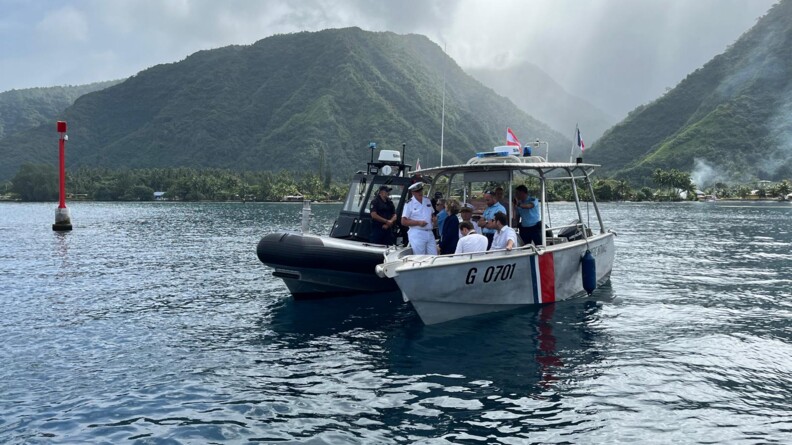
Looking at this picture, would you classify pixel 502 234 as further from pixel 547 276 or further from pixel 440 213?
pixel 440 213

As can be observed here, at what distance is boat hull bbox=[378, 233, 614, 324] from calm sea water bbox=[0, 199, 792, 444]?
41 cm

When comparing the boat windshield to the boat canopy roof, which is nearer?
the boat canopy roof

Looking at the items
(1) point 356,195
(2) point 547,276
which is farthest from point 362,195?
(2) point 547,276

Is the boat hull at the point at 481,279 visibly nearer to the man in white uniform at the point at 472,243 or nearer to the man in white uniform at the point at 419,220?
the man in white uniform at the point at 472,243

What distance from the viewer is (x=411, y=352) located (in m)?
10.6

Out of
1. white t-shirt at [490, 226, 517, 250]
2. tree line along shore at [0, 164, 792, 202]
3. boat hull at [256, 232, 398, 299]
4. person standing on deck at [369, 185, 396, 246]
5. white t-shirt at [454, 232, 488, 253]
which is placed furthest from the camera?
tree line along shore at [0, 164, 792, 202]

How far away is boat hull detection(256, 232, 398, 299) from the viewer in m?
14.0

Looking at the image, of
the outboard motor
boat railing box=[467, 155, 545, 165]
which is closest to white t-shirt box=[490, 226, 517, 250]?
boat railing box=[467, 155, 545, 165]

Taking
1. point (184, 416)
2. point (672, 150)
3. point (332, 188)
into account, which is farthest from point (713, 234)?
point (672, 150)

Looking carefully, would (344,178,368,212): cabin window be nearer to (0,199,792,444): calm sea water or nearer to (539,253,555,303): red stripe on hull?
(0,199,792,444): calm sea water

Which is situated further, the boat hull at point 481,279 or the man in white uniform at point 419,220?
the man in white uniform at point 419,220

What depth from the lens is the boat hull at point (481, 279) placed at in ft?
36.8

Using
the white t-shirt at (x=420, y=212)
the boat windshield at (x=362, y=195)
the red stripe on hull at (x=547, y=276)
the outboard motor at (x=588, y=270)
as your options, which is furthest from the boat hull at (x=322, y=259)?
the outboard motor at (x=588, y=270)

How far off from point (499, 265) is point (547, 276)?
1.85 m
